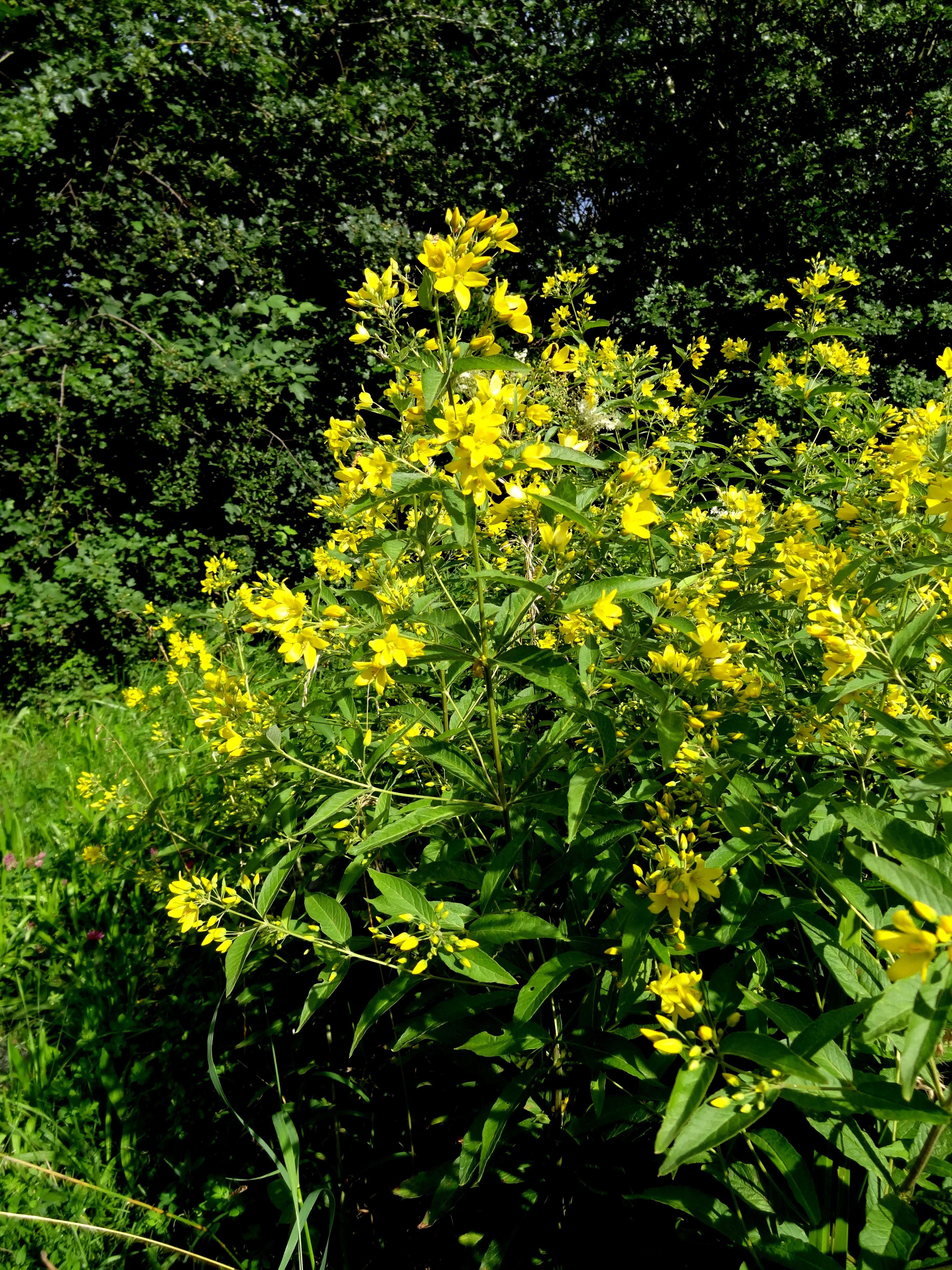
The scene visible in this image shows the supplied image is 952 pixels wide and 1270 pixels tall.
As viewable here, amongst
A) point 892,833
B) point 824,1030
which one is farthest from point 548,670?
point 824,1030

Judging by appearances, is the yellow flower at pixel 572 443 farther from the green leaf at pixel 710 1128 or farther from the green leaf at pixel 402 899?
the green leaf at pixel 710 1128

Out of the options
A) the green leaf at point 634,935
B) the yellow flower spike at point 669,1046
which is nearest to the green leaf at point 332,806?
the green leaf at point 634,935

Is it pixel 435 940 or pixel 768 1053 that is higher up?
pixel 768 1053

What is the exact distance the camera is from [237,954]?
143cm

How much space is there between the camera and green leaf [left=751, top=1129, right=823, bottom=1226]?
1.22 meters

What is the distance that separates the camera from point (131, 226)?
506 cm

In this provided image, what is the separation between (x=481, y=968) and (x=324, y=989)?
0.34m

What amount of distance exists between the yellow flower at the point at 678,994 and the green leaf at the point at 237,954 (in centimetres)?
73

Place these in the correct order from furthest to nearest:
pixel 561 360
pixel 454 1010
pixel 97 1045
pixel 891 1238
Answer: pixel 97 1045, pixel 561 360, pixel 454 1010, pixel 891 1238

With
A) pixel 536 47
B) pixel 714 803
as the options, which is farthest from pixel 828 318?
pixel 536 47

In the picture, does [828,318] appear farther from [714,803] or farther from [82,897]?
[82,897]

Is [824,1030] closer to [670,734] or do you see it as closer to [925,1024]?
[925,1024]

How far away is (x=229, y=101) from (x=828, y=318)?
4.23 m

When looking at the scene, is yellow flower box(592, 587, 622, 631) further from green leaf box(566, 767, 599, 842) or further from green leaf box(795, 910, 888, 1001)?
green leaf box(795, 910, 888, 1001)
